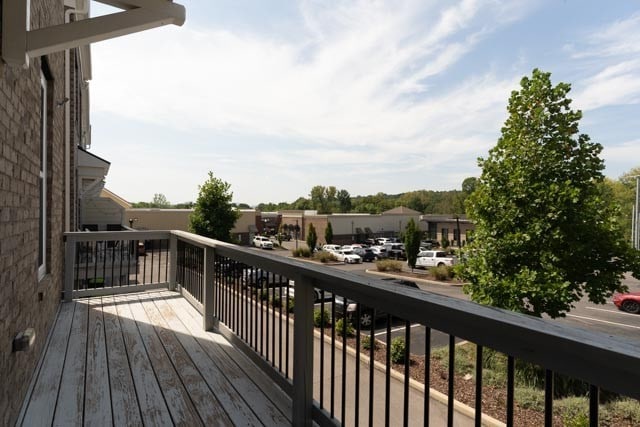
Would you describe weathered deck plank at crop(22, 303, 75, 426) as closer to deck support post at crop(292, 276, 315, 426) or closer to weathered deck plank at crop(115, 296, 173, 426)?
weathered deck plank at crop(115, 296, 173, 426)

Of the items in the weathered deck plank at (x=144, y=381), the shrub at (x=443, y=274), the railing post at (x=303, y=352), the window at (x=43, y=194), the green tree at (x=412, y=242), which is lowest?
the shrub at (x=443, y=274)

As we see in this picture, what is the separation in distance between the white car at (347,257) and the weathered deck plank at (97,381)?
23.5m

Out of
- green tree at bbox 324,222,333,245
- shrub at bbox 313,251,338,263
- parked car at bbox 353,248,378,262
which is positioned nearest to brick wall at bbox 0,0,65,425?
shrub at bbox 313,251,338,263

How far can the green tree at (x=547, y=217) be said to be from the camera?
248 inches

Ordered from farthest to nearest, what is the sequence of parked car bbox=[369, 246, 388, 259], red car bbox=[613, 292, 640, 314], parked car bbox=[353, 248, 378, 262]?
parked car bbox=[369, 246, 388, 259], parked car bbox=[353, 248, 378, 262], red car bbox=[613, 292, 640, 314]

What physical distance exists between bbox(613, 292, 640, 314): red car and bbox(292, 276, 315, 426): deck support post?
53.7 feet

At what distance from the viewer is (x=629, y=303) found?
1377 centimetres

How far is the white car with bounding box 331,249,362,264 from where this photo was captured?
88.3ft

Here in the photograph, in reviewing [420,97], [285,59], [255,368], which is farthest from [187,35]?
[420,97]

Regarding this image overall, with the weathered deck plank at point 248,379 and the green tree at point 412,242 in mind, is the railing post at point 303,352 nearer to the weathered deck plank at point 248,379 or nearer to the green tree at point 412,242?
the weathered deck plank at point 248,379

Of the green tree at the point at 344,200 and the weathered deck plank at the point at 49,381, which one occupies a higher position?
the green tree at the point at 344,200

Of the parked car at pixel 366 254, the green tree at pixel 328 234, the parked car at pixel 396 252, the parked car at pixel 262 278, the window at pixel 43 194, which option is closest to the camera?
the parked car at pixel 262 278

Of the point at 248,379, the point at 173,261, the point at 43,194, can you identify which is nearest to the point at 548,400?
the point at 248,379

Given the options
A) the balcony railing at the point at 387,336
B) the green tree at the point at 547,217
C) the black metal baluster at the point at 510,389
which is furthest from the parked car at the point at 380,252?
the black metal baluster at the point at 510,389
